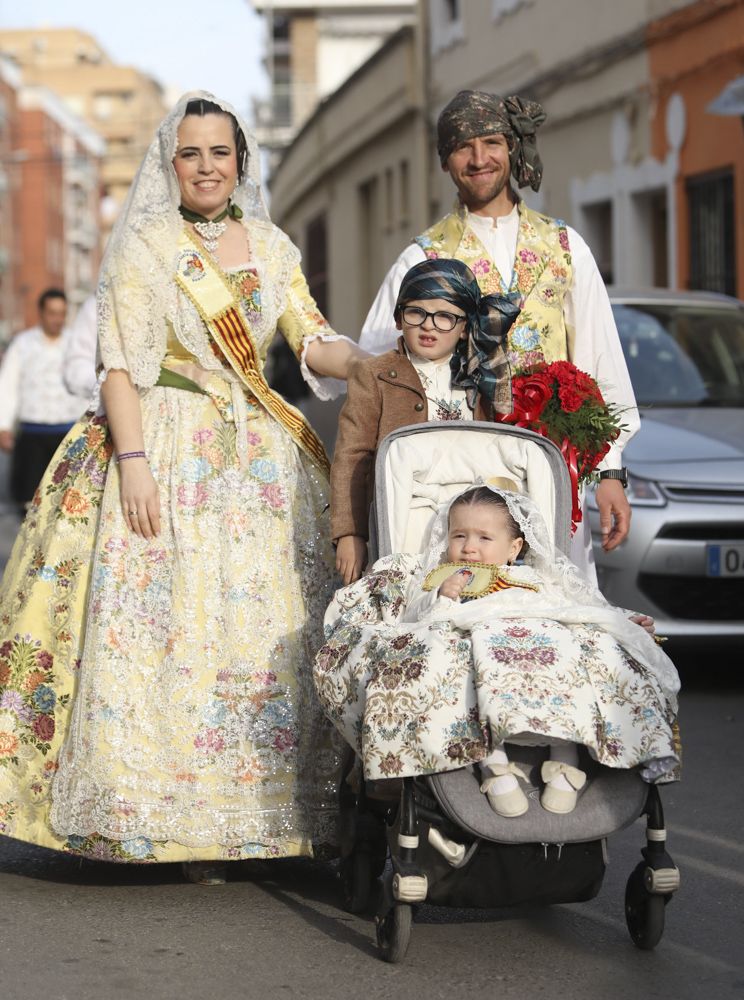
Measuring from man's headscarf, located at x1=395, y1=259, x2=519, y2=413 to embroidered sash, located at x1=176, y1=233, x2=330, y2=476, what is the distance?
65 centimetres

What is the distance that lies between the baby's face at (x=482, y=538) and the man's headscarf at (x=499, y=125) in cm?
125

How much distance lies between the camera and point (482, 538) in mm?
4629

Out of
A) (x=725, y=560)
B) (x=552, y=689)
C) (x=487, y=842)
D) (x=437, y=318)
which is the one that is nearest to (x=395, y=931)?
(x=487, y=842)

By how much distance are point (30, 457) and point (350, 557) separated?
8.45 m

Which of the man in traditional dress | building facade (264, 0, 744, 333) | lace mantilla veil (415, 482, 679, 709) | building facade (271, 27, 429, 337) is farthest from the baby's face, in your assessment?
building facade (271, 27, 429, 337)

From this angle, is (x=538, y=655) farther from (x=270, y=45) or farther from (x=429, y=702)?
(x=270, y=45)

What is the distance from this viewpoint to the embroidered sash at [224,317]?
5.47 meters

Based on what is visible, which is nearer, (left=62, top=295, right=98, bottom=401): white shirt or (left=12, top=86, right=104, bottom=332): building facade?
(left=62, top=295, right=98, bottom=401): white shirt

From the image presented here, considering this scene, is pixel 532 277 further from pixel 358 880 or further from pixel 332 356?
pixel 358 880

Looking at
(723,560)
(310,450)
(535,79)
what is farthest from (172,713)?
(535,79)

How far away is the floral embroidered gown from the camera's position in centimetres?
510

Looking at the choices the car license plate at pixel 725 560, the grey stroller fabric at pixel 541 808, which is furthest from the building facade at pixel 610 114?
the grey stroller fabric at pixel 541 808

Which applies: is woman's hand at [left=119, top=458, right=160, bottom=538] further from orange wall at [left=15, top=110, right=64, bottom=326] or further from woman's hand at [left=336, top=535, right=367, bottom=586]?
orange wall at [left=15, top=110, right=64, bottom=326]

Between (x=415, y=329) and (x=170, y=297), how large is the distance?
34.4 inches
